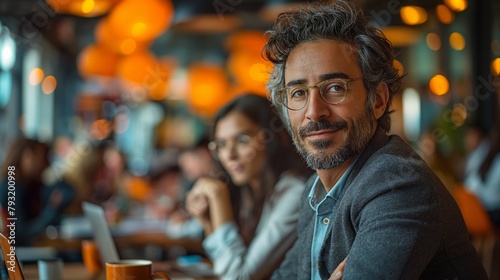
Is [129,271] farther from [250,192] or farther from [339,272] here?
[250,192]

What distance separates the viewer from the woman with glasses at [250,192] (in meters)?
2.74

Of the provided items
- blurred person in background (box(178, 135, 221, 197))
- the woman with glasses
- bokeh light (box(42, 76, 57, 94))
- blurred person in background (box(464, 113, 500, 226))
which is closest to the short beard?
the woman with glasses

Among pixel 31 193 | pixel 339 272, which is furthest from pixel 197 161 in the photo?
pixel 339 272

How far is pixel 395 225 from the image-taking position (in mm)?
1476

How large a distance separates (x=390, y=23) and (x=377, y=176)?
6309 millimetres

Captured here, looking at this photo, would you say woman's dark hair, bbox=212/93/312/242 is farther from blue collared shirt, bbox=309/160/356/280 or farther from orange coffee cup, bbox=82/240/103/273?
blue collared shirt, bbox=309/160/356/280

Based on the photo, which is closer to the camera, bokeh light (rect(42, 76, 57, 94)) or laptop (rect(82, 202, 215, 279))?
laptop (rect(82, 202, 215, 279))

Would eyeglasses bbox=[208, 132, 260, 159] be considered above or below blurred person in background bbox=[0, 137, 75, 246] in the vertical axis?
above

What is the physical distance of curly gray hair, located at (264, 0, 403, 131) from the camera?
1776 millimetres

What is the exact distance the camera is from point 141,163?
14.4 meters

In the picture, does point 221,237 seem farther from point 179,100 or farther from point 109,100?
point 179,100

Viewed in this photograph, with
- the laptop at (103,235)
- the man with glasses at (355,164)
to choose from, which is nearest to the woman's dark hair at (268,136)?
the laptop at (103,235)

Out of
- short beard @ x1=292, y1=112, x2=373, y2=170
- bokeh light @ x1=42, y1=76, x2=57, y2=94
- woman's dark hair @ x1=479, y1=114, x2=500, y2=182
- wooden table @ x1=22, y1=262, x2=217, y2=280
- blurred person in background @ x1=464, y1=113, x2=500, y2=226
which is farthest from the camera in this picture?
bokeh light @ x1=42, y1=76, x2=57, y2=94

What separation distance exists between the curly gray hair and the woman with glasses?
0.99 m
